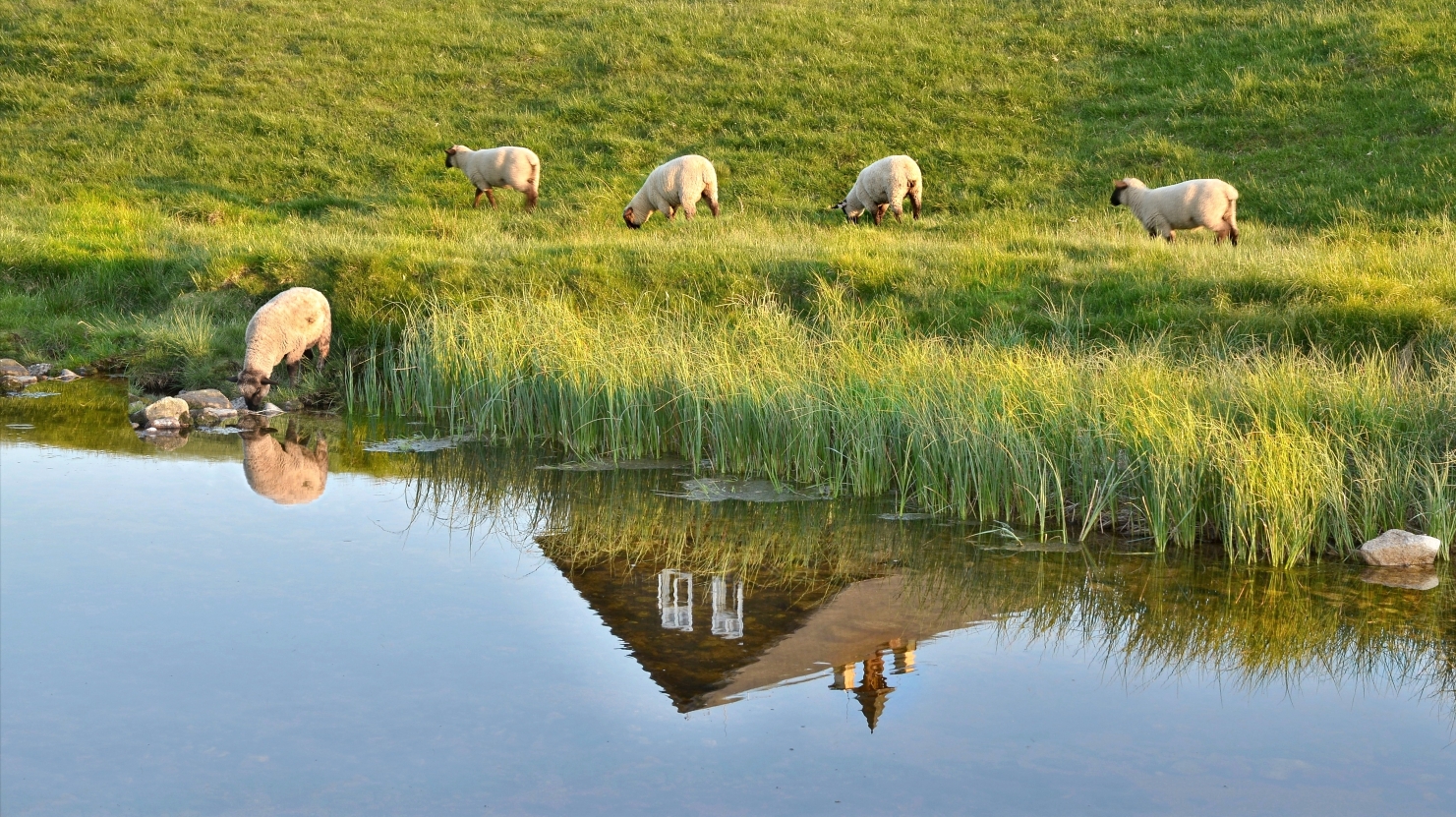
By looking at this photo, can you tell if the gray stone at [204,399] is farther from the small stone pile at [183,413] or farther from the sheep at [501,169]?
the sheep at [501,169]

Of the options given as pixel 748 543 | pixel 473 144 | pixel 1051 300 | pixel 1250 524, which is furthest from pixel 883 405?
pixel 473 144

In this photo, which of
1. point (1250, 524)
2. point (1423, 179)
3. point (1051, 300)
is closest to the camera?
point (1250, 524)

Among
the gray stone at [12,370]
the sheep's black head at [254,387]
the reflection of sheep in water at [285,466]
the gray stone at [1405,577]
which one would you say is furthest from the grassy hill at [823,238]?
the reflection of sheep in water at [285,466]

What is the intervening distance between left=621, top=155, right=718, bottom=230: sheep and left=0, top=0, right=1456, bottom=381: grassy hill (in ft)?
1.11

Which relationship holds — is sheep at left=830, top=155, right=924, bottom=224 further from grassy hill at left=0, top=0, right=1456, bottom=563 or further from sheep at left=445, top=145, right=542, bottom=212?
sheep at left=445, top=145, right=542, bottom=212

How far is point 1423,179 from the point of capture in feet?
62.3

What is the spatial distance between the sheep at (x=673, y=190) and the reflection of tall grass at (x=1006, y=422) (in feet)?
20.9

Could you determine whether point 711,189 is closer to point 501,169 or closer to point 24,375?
point 501,169

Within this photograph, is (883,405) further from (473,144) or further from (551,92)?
(551,92)

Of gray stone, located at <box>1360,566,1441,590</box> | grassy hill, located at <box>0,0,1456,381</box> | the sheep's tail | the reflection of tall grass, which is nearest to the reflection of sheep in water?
the reflection of tall grass

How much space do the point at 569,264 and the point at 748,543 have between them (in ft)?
22.0

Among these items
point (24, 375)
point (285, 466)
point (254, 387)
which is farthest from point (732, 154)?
point (285, 466)

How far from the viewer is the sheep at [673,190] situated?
1755 cm

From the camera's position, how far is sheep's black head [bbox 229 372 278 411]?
1184 centimetres
